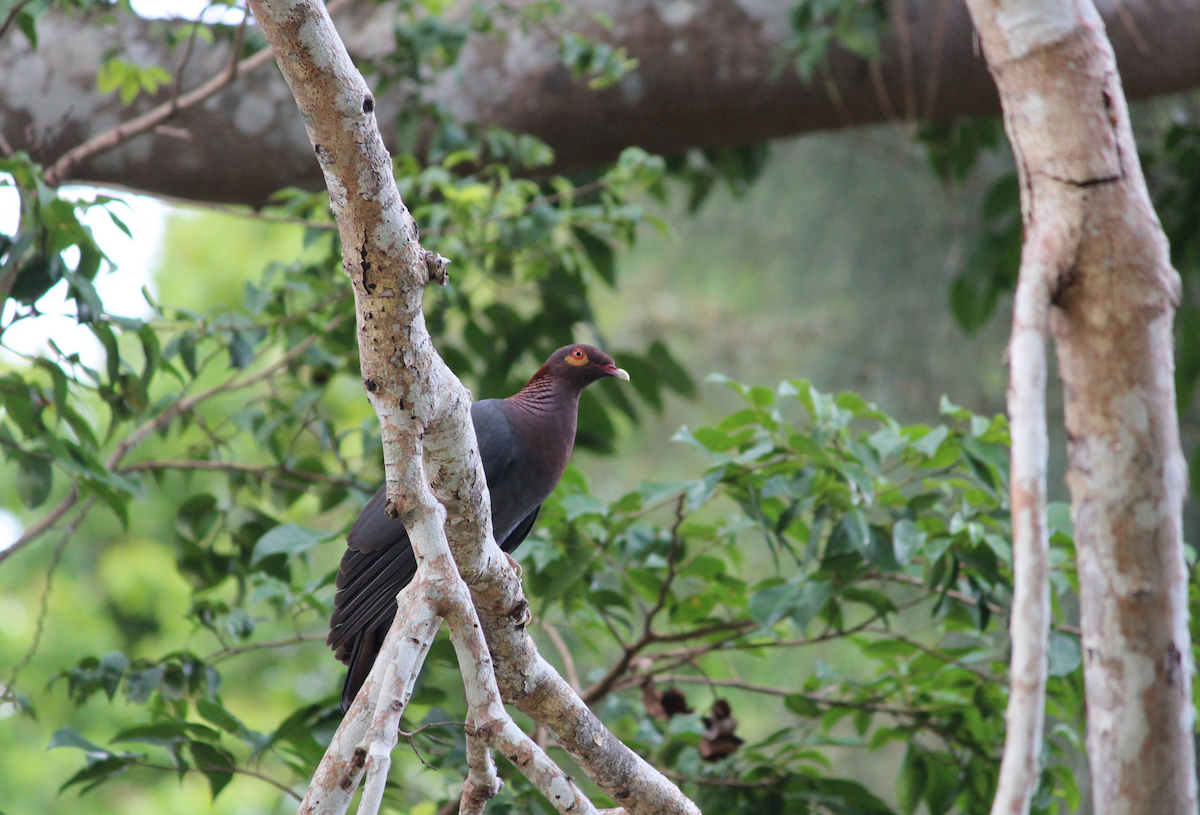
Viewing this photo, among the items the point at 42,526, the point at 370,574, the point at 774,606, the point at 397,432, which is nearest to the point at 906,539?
the point at 774,606

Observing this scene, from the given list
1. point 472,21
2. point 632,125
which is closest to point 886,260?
point 632,125

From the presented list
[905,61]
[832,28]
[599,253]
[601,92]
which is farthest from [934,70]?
[599,253]

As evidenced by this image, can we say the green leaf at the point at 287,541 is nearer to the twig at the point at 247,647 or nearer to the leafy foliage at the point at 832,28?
the twig at the point at 247,647

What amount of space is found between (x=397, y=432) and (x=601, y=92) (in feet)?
8.43

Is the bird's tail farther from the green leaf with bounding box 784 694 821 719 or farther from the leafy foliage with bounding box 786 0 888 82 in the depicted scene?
the leafy foliage with bounding box 786 0 888 82

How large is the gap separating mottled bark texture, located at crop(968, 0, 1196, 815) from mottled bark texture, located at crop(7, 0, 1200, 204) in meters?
1.47

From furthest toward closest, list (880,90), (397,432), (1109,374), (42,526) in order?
(880,90)
(42,526)
(1109,374)
(397,432)

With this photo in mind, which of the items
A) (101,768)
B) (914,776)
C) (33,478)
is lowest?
(914,776)

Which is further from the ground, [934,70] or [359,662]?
[934,70]

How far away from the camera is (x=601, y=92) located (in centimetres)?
362

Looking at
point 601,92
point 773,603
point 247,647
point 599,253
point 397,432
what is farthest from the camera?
point 599,253

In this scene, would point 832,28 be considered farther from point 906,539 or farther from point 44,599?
point 44,599

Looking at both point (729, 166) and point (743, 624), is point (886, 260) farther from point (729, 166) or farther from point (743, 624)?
point (743, 624)

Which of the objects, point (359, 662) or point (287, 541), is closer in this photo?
point (359, 662)
